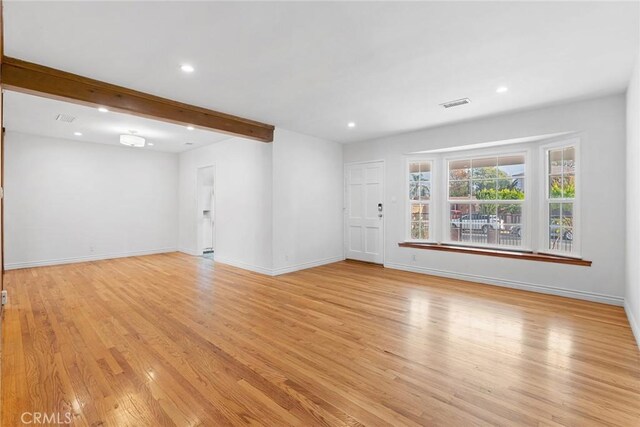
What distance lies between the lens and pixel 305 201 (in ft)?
18.8

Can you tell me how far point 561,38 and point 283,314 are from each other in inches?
144

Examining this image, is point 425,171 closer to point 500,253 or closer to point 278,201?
point 500,253

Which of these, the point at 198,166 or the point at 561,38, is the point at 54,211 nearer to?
the point at 198,166

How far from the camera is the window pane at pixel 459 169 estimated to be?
518cm

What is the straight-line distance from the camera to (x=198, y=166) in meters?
7.09

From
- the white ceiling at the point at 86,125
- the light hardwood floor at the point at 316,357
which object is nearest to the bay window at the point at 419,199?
the light hardwood floor at the point at 316,357

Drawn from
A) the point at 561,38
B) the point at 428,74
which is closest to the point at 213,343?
the point at 428,74

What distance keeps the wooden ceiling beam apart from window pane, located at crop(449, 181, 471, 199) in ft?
12.7

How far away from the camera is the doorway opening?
7211mm

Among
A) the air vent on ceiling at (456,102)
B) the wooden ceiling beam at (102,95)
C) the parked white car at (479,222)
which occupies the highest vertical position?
the air vent on ceiling at (456,102)

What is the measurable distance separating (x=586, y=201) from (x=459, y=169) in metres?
1.86

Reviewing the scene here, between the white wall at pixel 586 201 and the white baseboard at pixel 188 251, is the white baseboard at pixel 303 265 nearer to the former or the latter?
the white wall at pixel 586 201

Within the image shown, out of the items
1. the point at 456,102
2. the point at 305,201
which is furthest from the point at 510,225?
the point at 305,201

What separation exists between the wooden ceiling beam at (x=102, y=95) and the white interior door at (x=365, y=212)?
9.23 feet
